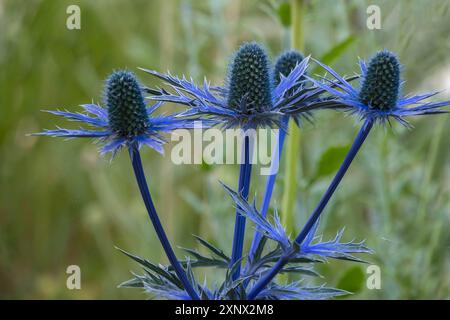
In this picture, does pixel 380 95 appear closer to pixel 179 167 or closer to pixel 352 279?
pixel 352 279

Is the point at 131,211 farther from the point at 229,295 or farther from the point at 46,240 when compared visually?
the point at 229,295

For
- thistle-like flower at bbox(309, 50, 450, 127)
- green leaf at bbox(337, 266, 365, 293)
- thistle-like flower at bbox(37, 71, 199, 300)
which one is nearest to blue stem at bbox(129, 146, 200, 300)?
thistle-like flower at bbox(37, 71, 199, 300)

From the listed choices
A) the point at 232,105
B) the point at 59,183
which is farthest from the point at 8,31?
the point at 232,105

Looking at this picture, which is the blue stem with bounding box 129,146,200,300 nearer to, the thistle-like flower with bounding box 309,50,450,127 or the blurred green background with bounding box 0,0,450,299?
the thistle-like flower with bounding box 309,50,450,127

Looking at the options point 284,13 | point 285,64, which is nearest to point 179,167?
point 284,13

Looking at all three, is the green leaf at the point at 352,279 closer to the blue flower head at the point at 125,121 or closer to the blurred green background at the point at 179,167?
the blurred green background at the point at 179,167

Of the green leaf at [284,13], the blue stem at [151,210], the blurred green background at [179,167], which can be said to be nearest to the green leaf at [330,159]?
the blurred green background at [179,167]
